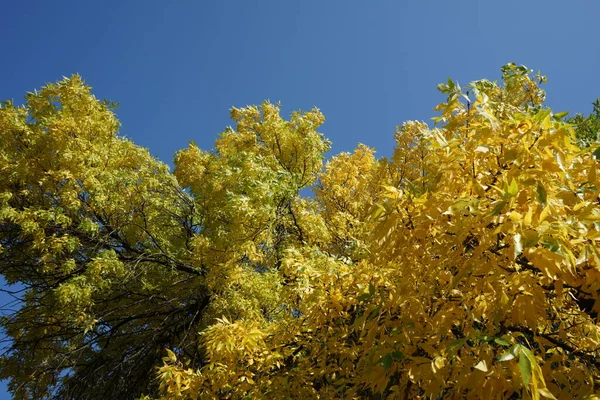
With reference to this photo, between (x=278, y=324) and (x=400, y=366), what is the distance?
4.91ft

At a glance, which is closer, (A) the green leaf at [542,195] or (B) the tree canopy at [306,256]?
(A) the green leaf at [542,195]

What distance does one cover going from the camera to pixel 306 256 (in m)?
4.63

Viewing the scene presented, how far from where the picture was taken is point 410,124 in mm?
7598

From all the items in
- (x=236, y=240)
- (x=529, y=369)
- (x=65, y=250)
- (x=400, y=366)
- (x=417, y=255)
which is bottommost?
(x=529, y=369)

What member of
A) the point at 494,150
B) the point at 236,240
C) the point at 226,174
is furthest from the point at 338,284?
the point at 226,174

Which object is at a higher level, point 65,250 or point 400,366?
point 65,250

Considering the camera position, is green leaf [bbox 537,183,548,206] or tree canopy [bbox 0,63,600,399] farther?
tree canopy [bbox 0,63,600,399]

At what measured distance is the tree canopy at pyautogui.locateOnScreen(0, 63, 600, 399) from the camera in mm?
1761

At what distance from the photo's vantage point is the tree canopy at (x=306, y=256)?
176cm

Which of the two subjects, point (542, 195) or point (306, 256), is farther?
point (306, 256)

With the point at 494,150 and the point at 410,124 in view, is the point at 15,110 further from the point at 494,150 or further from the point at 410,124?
the point at 494,150

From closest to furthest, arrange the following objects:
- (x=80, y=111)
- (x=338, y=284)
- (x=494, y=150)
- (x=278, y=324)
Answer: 1. (x=494, y=150)
2. (x=338, y=284)
3. (x=278, y=324)
4. (x=80, y=111)

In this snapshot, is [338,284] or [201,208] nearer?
[338,284]

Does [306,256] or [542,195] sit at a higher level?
[306,256]
